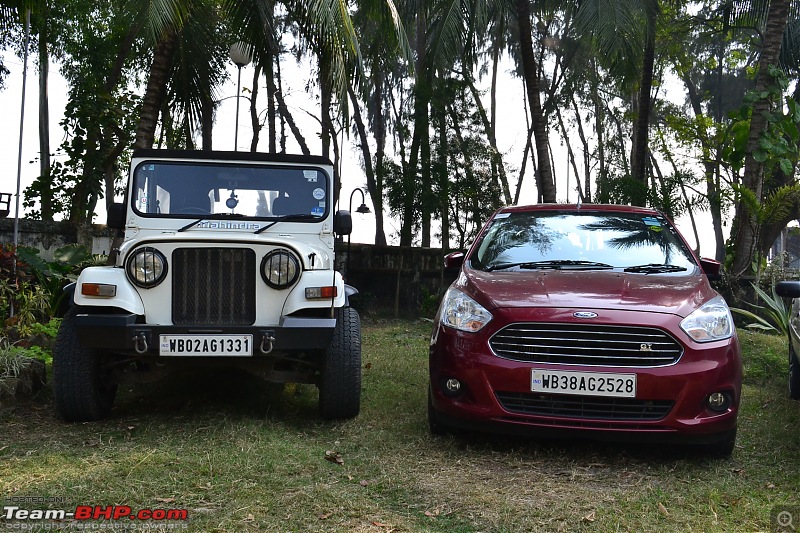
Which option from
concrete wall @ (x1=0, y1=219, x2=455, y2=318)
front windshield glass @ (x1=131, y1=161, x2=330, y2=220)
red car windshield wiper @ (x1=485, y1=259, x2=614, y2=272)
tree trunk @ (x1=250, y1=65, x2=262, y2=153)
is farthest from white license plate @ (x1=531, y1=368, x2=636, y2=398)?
tree trunk @ (x1=250, y1=65, x2=262, y2=153)

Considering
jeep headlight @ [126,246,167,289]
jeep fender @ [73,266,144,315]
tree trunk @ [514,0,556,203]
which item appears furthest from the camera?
tree trunk @ [514,0,556,203]

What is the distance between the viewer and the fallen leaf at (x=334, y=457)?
181 inches

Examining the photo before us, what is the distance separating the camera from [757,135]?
1208 cm

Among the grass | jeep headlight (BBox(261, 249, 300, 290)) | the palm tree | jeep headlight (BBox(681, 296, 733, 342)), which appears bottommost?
the grass

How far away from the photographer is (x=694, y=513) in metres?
3.82

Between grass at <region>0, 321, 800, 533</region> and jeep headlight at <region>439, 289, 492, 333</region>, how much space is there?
2.57 ft

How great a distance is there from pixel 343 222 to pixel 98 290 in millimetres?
1972

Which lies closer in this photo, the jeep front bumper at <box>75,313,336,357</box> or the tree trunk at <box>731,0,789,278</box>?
the jeep front bumper at <box>75,313,336,357</box>

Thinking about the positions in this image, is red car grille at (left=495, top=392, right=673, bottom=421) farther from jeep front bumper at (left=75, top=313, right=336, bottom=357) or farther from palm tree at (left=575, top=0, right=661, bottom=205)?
palm tree at (left=575, top=0, right=661, bottom=205)

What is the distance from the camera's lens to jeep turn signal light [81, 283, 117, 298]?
5055 millimetres

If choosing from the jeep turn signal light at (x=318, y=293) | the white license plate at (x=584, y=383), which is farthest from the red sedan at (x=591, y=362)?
the jeep turn signal light at (x=318, y=293)

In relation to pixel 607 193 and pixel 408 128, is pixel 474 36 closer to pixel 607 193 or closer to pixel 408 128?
pixel 408 128

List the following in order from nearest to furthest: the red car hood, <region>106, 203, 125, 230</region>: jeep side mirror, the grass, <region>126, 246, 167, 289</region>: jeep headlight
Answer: the grass
the red car hood
<region>126, 246, 167, 289</region>: jeep headlight
<region>106, 203, 125, 230</region>: jeep side mirror

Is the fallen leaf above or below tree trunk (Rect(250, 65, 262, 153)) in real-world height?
below
